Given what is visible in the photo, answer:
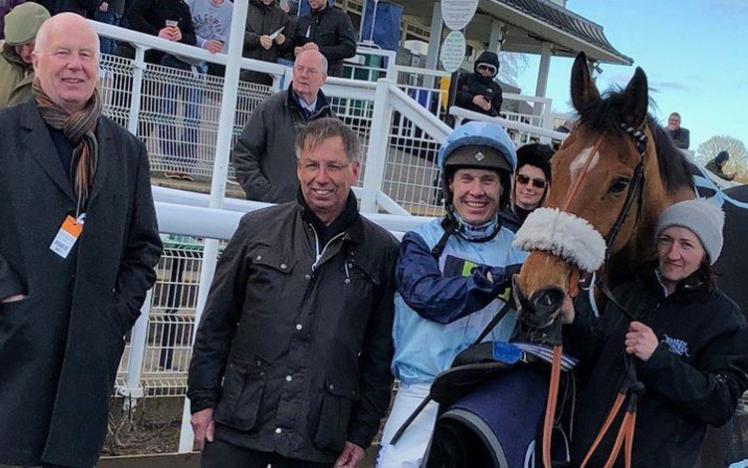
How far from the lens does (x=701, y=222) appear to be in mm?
2707

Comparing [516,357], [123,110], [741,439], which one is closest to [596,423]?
[516,357]

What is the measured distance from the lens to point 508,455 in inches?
93.3

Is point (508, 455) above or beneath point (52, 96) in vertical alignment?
beneath

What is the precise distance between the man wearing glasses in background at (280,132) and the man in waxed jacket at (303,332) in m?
2.12

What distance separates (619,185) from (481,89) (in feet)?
22.7

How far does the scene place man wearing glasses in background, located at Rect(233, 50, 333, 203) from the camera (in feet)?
16.1

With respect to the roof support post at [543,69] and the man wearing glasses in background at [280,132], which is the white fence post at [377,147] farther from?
the roof support post at [543,69]

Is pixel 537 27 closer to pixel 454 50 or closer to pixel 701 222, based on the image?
pixel 454 50

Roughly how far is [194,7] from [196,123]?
5.07 ft

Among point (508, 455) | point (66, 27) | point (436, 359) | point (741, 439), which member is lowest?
point (741, 439)

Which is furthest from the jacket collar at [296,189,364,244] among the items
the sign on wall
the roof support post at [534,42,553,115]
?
the roof support post at [534,42,553,115]

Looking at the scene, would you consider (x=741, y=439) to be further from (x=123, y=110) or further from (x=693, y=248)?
(x=123, y=110)

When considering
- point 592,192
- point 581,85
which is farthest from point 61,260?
point 581,85

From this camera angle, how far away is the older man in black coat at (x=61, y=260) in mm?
2402
